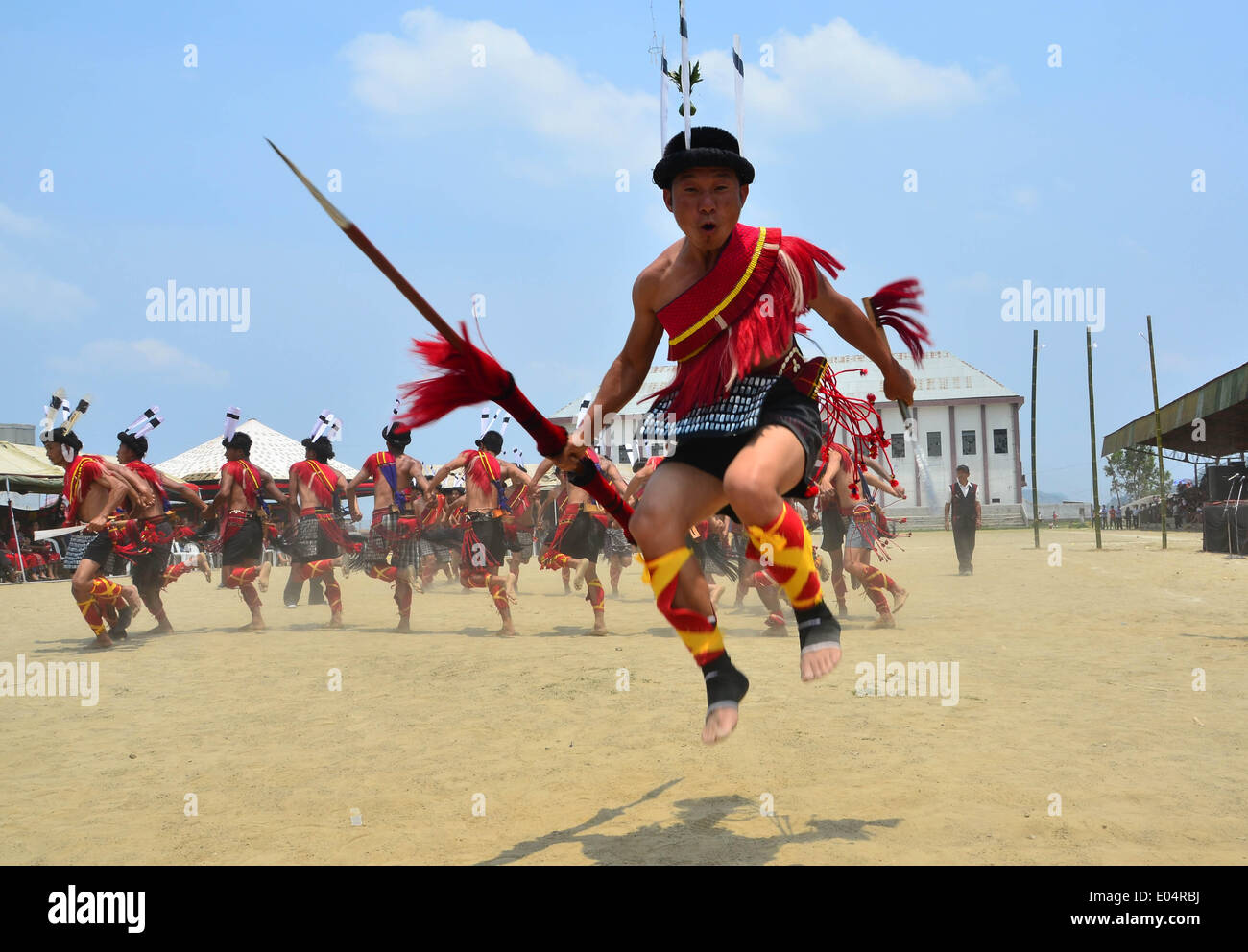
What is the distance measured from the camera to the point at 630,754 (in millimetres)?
5230

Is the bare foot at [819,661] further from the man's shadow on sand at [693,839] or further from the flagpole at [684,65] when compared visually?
the flagpole at [684,65]

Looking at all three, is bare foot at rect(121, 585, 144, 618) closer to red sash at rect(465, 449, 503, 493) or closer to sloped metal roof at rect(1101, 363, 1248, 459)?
red sash at rect(465, 449, 503, 493)

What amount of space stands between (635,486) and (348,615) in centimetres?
518

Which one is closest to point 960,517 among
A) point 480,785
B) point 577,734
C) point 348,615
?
point 348,615

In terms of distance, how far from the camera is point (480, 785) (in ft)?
15.5

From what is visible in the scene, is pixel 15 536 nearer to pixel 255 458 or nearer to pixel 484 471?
pixel 255 458

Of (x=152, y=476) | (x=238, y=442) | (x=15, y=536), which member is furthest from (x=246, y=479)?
(x=15, y=536)


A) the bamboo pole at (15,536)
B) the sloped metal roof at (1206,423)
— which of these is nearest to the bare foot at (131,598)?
the bamboo pole at (15,536)

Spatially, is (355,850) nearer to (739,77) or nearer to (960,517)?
(739,77)

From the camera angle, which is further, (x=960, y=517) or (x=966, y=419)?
(x=966, y=419)

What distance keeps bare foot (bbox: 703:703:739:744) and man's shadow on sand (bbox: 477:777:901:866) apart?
568 mm

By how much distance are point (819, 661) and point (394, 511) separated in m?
9.51

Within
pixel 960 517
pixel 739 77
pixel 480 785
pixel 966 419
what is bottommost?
pixel 480 785
